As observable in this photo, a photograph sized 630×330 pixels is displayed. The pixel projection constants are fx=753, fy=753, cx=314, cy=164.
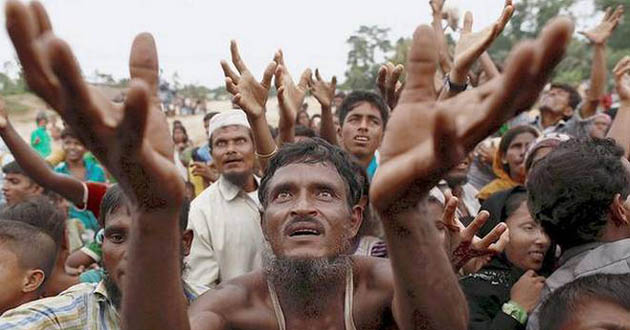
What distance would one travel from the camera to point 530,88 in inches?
68.2

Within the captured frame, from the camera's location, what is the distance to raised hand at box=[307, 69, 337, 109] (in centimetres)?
498

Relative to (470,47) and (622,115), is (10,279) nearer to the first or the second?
(470,47)

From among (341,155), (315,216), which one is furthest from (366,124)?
(315,216)

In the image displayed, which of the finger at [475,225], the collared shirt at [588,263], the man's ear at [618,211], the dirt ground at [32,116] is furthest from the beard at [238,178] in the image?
the dirt ground at [32,116]

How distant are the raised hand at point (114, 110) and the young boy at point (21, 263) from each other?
158 centimetres

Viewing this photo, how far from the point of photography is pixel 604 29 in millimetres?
6281

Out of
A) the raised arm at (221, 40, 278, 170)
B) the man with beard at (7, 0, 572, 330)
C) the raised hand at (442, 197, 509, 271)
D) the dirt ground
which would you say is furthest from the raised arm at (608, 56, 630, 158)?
the dirt ground

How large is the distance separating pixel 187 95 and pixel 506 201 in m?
39.6

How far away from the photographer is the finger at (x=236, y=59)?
4.23 m

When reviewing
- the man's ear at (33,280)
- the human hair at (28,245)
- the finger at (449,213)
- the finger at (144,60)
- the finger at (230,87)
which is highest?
the finger at (144,60)

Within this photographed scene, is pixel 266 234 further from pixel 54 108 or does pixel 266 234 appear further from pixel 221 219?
pixel 221 219

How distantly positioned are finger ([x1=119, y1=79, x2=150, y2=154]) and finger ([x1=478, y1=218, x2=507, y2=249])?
1463 mm

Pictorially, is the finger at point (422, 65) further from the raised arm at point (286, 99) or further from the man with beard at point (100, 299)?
the raised arm at point (286, 99)

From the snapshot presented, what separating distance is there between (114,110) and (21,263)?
1.73 metres
